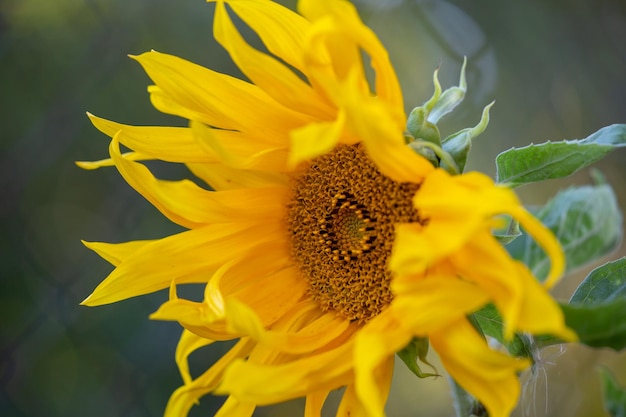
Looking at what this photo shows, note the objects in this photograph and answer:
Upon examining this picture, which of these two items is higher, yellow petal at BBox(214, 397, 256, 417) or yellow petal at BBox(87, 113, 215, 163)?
yellow petal at BBox(87, 113, 215, 163)

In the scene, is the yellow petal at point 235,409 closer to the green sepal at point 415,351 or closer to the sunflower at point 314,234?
the sunflower at point 314,234

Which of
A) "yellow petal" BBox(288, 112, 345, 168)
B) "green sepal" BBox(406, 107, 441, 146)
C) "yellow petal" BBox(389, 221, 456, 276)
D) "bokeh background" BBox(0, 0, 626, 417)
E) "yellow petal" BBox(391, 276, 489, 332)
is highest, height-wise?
"yellow petal" BBox(288, 112, 345, 168)

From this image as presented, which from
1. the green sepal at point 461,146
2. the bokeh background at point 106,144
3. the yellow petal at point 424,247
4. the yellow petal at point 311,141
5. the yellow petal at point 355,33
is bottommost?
the bokeh background at point 106,144

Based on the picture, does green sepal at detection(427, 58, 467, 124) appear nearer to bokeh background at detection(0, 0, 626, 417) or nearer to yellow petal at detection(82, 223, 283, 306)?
yellow petal at detection(82, 223, 283, 306)

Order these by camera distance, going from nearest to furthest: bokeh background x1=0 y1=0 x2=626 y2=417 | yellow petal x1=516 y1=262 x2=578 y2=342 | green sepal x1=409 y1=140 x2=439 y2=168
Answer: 1. yellow petal x1=516 y1=262 x2=578 y2=342
2. green sepal x1=409 y1=140 x2=439 y2=168
3. bokeh background x1=0 y1=0 x2=626 y2=417

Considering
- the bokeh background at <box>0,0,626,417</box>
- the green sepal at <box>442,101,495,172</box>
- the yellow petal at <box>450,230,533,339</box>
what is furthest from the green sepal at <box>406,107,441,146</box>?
the bokeh background at <box>0,0,626,417</box>

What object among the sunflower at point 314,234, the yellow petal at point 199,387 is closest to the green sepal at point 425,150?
the sunflower at point 314,234

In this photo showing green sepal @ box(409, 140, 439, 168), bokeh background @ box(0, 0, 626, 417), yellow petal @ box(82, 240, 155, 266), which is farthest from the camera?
bokeh background @ box(0, 0, 626, 417)

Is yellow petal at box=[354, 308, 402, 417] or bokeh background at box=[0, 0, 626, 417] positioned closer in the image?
yellow petal at box=[354, 308, 402, 417]
